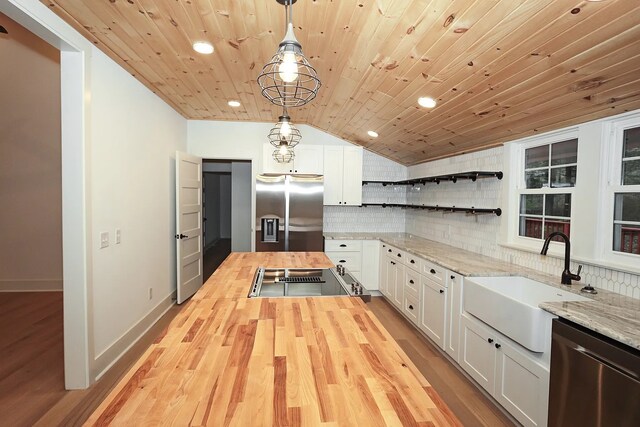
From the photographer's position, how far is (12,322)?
3.65 meters

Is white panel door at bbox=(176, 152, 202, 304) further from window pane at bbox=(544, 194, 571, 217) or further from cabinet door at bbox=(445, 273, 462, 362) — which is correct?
window pane at bbox=(544, 194, 571, 217)

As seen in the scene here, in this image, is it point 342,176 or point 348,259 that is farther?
point 342,176

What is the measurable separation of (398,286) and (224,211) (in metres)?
8.36

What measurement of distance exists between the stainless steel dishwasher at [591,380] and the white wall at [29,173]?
19.3 feet

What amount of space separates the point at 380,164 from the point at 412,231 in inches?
46.9

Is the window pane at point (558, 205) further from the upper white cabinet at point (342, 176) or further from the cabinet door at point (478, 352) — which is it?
the upper white cabinet at point (342, 176)

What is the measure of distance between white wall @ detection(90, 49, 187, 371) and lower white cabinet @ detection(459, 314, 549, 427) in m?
2.90

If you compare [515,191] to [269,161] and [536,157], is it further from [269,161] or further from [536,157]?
[269,161]

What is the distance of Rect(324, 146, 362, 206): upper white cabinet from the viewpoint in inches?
197

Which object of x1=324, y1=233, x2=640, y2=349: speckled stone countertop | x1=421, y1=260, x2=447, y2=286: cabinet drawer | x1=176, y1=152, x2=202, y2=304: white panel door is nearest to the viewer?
x1=324, y1=233, x2=640, y2=349: speckled stone countertop

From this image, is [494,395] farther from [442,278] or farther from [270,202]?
[270,202]

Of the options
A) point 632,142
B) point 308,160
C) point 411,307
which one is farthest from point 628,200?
point 308,160

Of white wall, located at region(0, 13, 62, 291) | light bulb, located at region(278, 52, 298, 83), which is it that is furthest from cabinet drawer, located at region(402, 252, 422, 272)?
white wall, located at region(0, 13, 62, 291)

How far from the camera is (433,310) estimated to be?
3.23 meters
